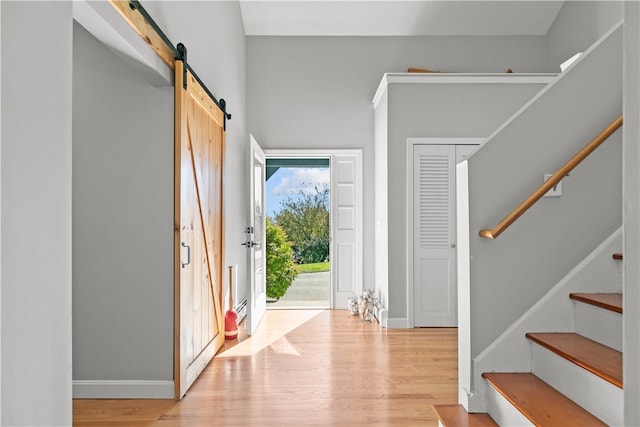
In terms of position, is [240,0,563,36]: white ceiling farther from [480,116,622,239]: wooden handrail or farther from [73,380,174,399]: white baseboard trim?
[73,380,174,399]: white baseboard trim

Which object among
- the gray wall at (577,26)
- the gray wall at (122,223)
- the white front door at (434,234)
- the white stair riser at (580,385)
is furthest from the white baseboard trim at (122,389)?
the gray wall at (577,26)

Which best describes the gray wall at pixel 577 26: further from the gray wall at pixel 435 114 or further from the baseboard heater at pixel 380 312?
the baseboard heater at pixel 380 312

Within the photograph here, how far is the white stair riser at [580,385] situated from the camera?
5.75ft

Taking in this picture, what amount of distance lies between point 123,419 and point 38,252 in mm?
1542

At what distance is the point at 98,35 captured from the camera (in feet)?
7.39

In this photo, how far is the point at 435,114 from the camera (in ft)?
16.5

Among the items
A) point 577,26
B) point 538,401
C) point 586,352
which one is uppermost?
point 577,26

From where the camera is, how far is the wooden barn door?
2984 mm

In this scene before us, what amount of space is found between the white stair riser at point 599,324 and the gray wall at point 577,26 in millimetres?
3940

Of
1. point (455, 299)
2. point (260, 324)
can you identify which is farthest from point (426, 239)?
point (260, 324)

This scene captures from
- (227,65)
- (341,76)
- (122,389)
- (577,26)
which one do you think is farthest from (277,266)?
(577,26)

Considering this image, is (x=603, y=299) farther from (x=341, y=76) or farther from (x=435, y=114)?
(x=341, y=76)

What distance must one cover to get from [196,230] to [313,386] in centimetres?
137

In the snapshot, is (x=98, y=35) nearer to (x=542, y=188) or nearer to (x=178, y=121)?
(x=178, y=121)
